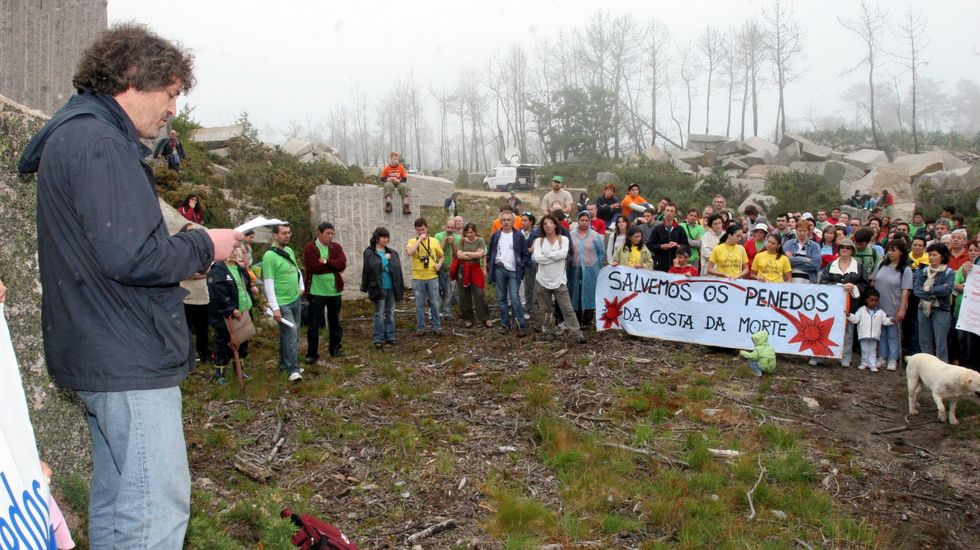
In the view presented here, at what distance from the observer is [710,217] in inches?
448

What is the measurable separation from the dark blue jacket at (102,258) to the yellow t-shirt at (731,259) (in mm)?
9340

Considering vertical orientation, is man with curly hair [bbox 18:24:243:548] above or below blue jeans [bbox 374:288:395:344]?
above

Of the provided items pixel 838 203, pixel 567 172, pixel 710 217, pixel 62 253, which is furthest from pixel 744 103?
pixel 62 253

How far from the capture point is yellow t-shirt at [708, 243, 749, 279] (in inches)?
413

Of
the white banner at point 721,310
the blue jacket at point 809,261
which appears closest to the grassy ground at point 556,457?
the white banner at point 721,310

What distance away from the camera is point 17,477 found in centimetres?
200

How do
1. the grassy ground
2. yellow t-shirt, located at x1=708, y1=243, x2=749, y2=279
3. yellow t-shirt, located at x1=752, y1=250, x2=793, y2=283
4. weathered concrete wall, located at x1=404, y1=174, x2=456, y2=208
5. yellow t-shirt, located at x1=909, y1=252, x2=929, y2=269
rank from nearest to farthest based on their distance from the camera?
the grassy ground
yellow t-shirt, located at x1=909, y1=252, x2=929, y2=269
yellow t-shirt, located at x1=752, y1=250, x2=793, y2=283
yellow t-shirt, located at x1=708, y1=243, x2=749, y2=279
weathered concrete wall, located at x1=404, y1=174, x2=456, y2=208

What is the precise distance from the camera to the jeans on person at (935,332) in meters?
9.12

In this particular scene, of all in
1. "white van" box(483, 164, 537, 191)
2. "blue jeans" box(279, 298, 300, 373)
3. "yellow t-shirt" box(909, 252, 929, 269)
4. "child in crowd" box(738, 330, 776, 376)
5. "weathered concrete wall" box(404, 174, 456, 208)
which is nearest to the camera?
"blue jeans" box(279, 298, 300, 373)

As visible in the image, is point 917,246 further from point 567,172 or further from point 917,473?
point 567,172

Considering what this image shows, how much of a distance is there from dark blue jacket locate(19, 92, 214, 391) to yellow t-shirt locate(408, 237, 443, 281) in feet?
28.9

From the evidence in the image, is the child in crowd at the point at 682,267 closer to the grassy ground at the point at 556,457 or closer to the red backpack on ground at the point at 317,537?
the grassy ground at the point at 556,457

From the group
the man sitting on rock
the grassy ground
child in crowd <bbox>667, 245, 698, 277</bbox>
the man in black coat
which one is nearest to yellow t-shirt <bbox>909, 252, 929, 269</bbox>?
the grassy ground

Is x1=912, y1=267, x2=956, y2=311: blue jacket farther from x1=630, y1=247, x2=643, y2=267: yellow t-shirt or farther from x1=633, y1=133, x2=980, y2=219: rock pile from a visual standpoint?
x1=633, y1=133, x2=980, y2=219: rock pile
